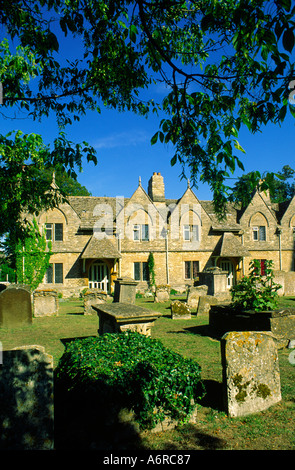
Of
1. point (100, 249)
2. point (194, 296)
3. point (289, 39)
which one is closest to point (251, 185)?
point (289, 39)

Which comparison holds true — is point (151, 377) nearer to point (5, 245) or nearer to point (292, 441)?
point (292, 441)

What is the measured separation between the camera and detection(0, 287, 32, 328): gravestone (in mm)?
12812

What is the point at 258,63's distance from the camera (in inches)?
178

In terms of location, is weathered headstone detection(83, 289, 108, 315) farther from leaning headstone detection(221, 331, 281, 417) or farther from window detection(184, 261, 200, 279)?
window detection(184, 261, 200, 279)

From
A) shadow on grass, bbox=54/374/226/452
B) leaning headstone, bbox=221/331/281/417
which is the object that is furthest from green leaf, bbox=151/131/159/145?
shadow on grass, bbox=54/374/226/452

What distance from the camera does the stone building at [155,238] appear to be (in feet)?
89.4

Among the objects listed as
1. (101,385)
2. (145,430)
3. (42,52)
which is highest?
(42,52)

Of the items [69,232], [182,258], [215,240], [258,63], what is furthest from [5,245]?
[258,63]

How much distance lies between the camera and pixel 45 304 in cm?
1602

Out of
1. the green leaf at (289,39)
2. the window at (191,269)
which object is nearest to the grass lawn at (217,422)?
the green leaf at (289,39)

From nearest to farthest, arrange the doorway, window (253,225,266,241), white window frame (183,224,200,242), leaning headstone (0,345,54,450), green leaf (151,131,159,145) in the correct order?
leaning headstone (0,345,54,450) < green leaf (151,131,159,145) < the doorway < white window frame (183,224,200,242) < window (253,225,266,241)

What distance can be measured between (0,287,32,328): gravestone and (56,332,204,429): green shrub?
8516 mm

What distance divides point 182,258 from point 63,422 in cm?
2537

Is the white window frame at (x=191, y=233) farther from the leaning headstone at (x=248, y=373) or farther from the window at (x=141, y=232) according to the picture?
the leaning headstone at (x=248, y=373)
